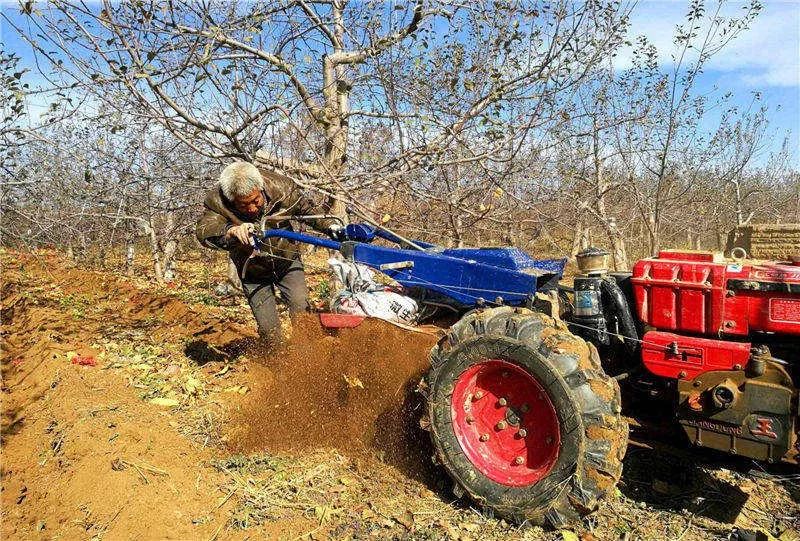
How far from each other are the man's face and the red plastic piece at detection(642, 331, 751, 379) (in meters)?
2.98

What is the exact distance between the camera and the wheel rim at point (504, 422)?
9.91 feet

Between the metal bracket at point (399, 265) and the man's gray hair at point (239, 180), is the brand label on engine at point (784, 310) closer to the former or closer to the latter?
the metal bracket at point (399, 265)

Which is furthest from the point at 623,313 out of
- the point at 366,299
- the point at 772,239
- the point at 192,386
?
the point at 772,239

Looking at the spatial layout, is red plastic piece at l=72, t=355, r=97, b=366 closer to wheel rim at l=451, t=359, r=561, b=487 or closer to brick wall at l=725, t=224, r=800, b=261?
wheel rim at l=451, t=359, r=561, b=487

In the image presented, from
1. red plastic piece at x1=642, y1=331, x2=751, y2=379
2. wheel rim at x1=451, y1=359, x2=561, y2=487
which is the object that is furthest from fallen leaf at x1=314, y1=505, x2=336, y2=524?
red plastic piece at x1=642, y1=331, x2=751, y2=379

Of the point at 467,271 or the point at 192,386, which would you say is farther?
the point at 192,386

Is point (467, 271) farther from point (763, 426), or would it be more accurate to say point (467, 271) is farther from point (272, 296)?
point (272, 296)

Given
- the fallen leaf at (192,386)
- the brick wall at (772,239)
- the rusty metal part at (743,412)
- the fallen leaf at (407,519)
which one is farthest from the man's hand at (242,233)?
the brick wall at (772,239)

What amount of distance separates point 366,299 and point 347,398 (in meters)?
0.71

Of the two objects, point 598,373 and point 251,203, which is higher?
point 251,203

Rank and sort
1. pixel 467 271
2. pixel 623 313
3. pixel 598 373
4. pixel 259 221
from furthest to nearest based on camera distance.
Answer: pixel 259 221 → pixel 467 271 → pixel 623 313 → pixel 598 373

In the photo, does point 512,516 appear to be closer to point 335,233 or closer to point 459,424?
point 459,424

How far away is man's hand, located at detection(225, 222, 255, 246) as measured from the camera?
161 inches

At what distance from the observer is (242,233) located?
4.09 meters
